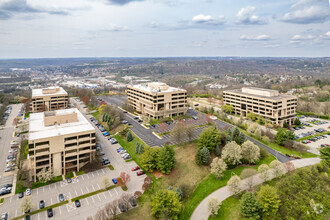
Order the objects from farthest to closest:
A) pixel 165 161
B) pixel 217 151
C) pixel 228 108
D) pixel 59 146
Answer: pixel 228 108 < pixel 217 151 < pixel 165 161 < pixel 59 146

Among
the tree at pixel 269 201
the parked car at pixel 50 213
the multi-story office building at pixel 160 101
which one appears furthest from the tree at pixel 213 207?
the multi-story office building at pixel 160 101

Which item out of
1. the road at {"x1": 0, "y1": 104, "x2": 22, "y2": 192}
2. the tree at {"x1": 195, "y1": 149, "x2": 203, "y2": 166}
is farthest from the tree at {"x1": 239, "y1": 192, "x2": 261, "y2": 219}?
the road at {"x1": 0, "y1": 104, "x2": 22, "y2": 192}

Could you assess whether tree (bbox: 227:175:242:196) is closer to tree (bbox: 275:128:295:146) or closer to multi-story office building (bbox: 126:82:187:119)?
tree (bbox: 275:128:295:146)

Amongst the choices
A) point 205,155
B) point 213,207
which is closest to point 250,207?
point 213,207

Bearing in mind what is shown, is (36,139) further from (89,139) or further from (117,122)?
(117,122)

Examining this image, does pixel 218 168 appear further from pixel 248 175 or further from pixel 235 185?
pixel 248 175

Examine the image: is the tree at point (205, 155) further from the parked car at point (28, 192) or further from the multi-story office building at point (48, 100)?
the multi-story office building at point (48, 100)
